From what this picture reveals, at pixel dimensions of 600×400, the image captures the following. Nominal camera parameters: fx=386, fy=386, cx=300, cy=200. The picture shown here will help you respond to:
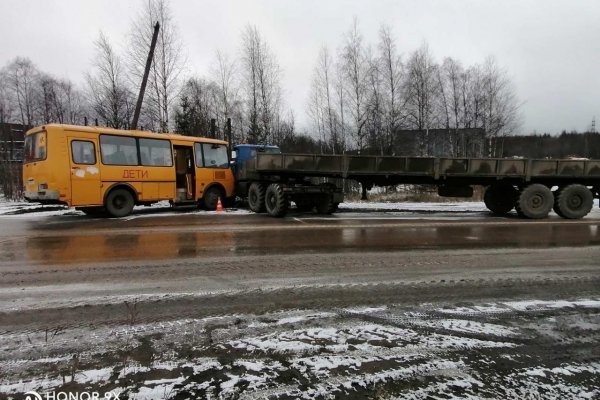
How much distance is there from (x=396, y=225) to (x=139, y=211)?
9.50m

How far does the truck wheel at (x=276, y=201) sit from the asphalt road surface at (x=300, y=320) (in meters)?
4.72

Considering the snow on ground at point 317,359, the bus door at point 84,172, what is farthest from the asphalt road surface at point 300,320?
the bus door at point 84,172

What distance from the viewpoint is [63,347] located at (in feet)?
10.3

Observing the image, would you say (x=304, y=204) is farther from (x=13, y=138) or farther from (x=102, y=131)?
(x=13, y=138)

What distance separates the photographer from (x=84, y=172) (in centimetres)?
1173

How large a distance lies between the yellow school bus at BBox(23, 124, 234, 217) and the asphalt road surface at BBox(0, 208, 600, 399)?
14.6ft

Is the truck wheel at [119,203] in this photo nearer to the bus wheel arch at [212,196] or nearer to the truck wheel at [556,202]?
the bus wheel arch at [212,196]

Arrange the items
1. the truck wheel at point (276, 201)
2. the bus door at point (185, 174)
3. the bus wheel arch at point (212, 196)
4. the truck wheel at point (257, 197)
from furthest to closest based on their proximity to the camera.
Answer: the bus wheel arch at point (212, 196) → the bus door at point (185, 174) → the truck wheel at point (257, 197) → the truck wheel at point (276, 201)

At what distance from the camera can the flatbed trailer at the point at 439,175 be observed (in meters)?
12.4

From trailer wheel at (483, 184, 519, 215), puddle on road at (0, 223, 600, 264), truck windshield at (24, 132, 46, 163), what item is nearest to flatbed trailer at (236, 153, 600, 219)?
trailer wheel at (483, 184, 519, 215)

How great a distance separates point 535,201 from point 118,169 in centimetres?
1367

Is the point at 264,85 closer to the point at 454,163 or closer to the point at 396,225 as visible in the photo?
the point at 454,163

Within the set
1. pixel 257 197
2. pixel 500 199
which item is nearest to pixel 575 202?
pixel 500 199

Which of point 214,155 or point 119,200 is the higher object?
point 214,155
